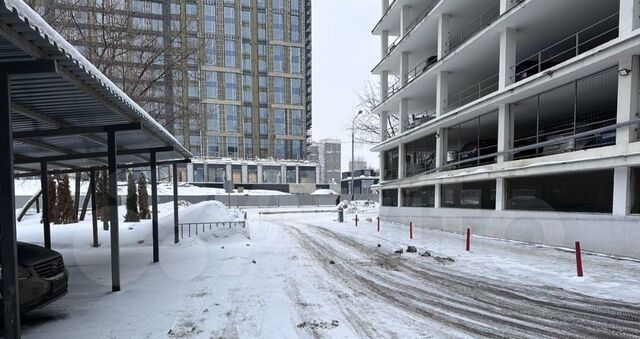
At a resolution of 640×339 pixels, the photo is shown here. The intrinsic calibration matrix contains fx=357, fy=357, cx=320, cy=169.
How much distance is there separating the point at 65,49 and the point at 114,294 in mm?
4809

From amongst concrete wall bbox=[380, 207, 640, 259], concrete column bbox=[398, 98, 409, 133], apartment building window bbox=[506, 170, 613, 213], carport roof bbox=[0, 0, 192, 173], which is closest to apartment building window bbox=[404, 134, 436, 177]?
concrete column bbox=[398, 98, 409, 133]

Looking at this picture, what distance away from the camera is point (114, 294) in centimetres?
690

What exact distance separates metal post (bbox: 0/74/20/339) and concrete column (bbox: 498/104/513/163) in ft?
52.9

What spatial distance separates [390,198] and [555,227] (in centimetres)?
1585

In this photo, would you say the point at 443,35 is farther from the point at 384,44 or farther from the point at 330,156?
the point at 330,156

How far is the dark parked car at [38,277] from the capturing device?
16.4 ft

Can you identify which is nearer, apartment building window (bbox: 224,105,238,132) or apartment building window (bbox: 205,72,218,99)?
apartment building window (bbox: 205,72,218,99)

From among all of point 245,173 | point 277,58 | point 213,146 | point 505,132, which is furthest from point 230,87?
point 505,132

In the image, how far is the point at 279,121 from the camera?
70.1 m

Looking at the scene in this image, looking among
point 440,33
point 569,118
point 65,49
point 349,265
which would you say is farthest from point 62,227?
point 569,118

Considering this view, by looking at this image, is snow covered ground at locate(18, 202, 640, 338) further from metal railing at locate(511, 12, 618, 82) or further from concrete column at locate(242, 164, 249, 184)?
concrete column at locate(242, 164, 249, 184)

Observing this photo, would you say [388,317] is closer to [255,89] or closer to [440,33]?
[440,33]

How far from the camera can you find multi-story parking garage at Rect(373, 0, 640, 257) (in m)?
10.5

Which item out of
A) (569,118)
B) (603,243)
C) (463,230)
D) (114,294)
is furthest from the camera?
(569,118)
